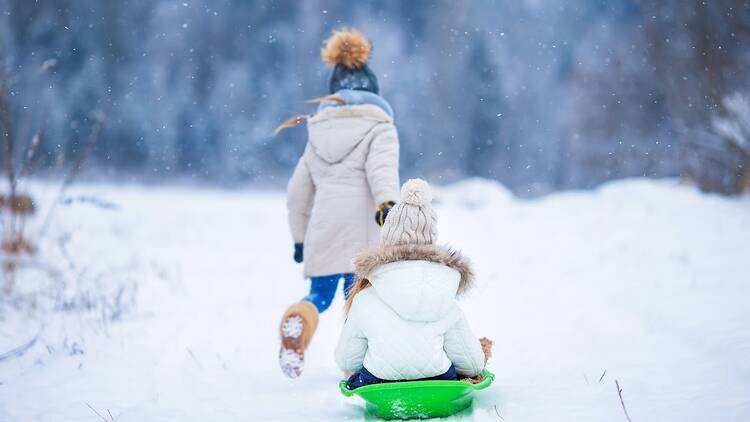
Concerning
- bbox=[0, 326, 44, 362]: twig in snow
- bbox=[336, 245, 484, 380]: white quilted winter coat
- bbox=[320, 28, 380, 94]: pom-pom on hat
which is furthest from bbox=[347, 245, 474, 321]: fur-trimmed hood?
bbox=[0, 326, 44, 362]: twig in snow

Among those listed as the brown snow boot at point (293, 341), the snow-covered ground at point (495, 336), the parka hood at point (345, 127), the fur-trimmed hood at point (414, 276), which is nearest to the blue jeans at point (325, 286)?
the brown snow boot at point (293, 341)

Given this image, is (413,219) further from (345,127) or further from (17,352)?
(17,352)

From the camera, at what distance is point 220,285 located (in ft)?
19.1

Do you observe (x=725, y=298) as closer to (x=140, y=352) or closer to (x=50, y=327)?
(x=140, y=352)

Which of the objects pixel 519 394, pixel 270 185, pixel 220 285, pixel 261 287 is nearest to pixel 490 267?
pixel 261 287

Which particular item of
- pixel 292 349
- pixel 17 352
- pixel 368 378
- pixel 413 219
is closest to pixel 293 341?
pixel 292 349

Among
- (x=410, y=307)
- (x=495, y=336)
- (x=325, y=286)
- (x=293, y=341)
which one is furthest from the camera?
(x=495, y=336)

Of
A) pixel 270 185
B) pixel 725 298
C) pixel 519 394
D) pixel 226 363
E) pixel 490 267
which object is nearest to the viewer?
pixel 519 394

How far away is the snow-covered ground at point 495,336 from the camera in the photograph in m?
2.38

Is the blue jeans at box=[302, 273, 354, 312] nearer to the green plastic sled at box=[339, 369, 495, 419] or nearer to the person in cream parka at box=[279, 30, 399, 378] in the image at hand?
the person in cream parka at box=[279, 30, 399, 378]

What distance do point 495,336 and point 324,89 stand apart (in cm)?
2402

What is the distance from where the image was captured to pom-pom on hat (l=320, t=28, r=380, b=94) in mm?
3258

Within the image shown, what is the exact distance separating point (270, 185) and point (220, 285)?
24.1 m

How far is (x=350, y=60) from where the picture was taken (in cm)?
328
